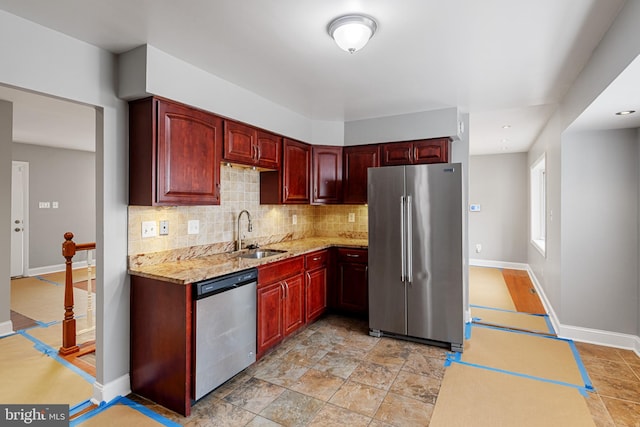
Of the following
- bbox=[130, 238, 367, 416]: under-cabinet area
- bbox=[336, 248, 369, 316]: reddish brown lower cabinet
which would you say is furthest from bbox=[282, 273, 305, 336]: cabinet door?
bbox=[336, 248, 369, 316]: reddish brown lower cabinet

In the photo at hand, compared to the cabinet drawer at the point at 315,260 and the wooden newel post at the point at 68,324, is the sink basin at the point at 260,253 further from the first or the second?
the wooden newel post at the point at 68,324

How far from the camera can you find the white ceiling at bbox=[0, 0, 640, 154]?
5.92 feet

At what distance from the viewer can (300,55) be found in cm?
238

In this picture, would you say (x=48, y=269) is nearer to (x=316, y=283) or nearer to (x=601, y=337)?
(x=316, y=283)

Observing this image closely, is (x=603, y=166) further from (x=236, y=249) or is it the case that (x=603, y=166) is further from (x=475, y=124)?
(x=236, y=249)

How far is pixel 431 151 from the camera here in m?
3.72

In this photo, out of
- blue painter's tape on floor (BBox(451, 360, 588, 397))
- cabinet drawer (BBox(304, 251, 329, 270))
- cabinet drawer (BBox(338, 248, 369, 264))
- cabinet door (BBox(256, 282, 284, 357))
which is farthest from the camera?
cabinet drawer (BBox(338, 248, 369, 264))

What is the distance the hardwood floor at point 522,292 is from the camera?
4.31 m

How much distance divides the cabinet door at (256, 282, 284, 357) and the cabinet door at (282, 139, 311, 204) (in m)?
1.13

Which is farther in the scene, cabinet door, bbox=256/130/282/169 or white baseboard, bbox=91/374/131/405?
cabinet door, bbox=256/130/282/169

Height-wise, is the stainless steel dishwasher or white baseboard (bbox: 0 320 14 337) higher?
the stainless steel dishwasher

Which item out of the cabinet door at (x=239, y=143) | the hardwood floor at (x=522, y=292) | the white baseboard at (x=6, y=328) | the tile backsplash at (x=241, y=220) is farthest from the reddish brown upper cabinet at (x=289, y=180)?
the hardwood floor at (x=522, y=292)

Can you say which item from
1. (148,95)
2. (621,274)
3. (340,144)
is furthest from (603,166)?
(148,95)

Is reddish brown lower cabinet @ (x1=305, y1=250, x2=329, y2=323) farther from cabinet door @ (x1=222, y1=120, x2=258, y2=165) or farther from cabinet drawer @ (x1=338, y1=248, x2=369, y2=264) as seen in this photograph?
cabinet door @ (x1=222, y1=120, x2=258, y2=165)
